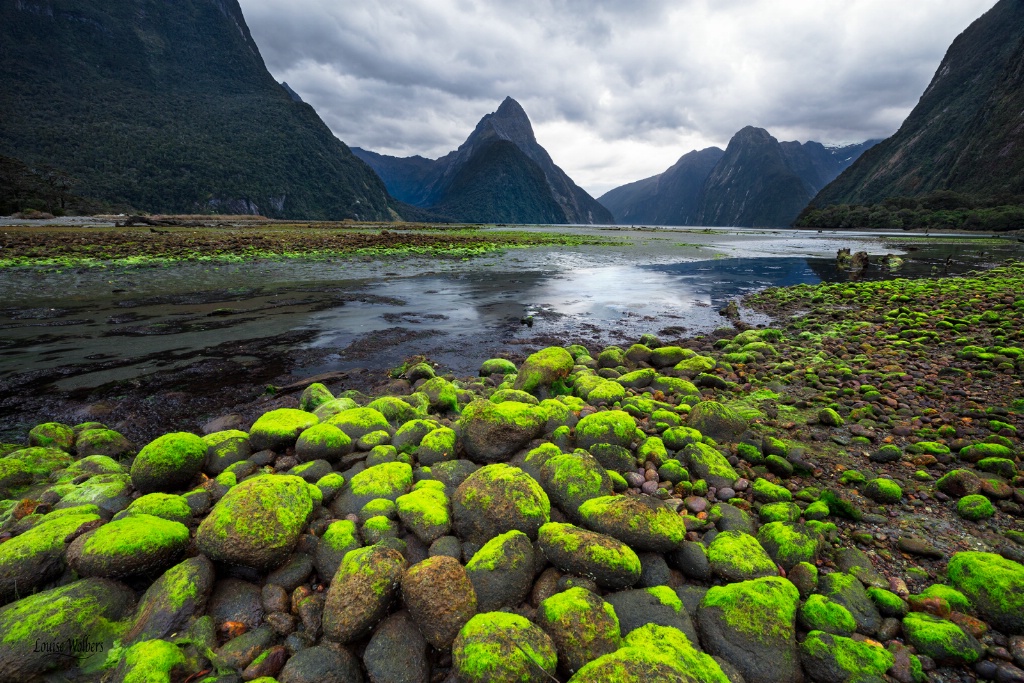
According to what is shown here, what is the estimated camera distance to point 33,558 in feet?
11.7

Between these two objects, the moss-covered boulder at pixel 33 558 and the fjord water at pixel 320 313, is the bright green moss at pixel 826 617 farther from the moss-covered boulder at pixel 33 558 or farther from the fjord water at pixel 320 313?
the fjord water at pixel 320 313

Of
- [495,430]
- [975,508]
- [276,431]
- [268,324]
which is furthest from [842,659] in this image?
[268,324]

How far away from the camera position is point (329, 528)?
4.07 m

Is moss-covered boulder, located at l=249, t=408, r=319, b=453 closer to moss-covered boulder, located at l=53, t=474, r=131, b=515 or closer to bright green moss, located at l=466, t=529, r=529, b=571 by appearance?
moss-covered boulder, located at l=53, t=474, r=131, b=515

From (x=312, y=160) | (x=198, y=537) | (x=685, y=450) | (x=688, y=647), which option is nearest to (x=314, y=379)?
(x=198, y=537)

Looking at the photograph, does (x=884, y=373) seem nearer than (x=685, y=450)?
No

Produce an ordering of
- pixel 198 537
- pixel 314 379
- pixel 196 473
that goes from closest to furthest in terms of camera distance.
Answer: pixel 198 537 < pixel 196 473 < pixel 314 379

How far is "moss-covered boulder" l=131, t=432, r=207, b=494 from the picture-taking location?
4824 mm

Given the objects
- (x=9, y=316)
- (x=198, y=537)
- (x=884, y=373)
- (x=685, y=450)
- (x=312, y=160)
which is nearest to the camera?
(x=198, y=537)

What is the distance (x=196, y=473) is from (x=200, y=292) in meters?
19.0

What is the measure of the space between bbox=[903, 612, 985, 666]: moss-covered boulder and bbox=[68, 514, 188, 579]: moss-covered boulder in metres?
6.21

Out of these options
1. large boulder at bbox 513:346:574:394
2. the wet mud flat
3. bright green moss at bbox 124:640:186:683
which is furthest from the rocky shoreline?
the wet mud flat

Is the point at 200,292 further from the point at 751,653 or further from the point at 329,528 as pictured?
the point at 751,653

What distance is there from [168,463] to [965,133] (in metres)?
199
